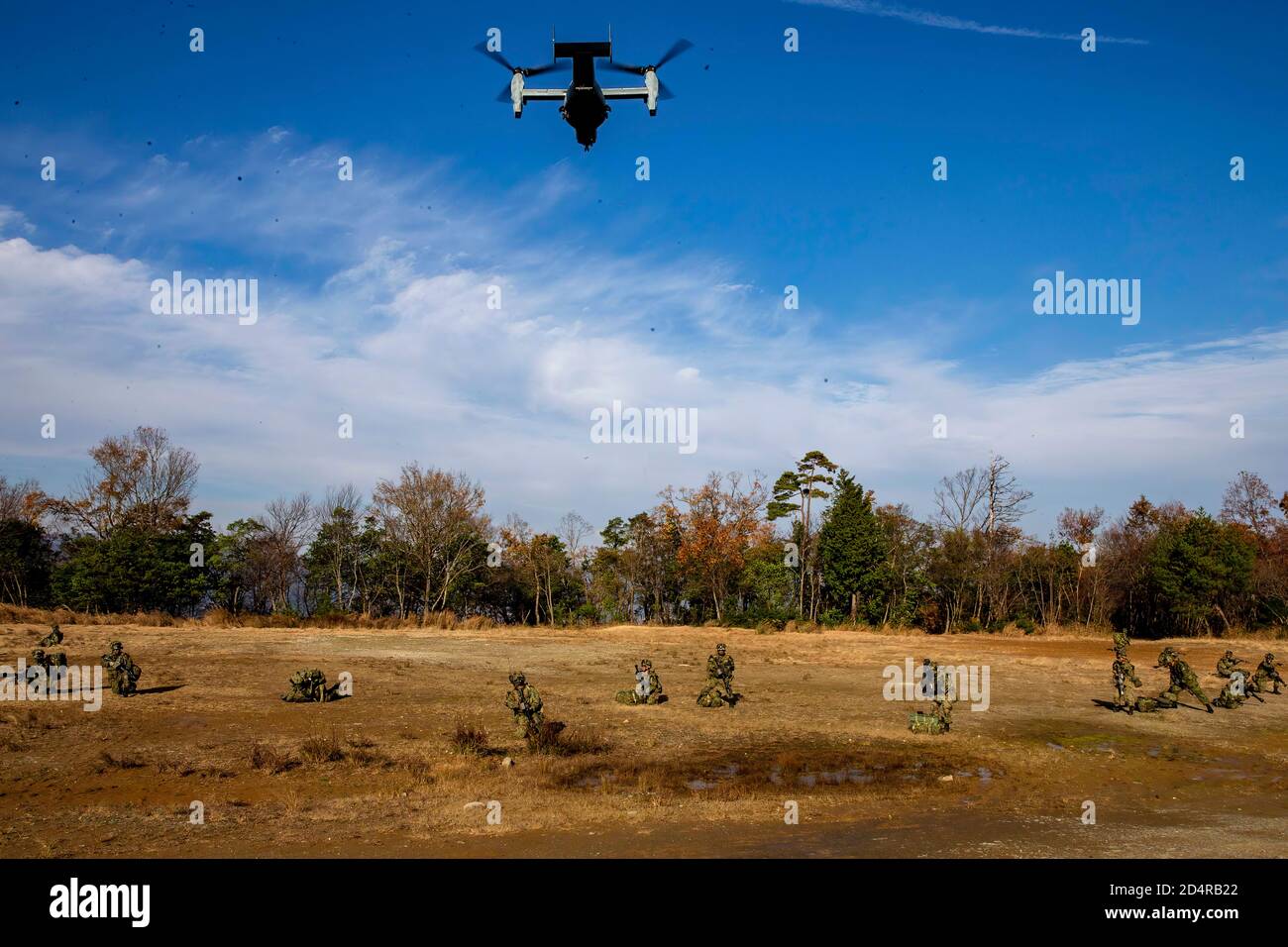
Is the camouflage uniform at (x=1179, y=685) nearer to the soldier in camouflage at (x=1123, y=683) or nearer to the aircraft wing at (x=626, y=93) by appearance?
the soldier in camouflage at (x=1123, y=683)

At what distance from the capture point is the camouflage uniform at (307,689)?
21641 mm

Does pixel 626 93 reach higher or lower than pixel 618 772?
higher

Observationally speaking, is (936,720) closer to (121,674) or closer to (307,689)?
(307,689)

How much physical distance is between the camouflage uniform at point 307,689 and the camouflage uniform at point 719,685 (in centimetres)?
1014

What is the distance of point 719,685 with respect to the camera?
76.3 feet

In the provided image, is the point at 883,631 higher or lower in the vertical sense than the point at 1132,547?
lower

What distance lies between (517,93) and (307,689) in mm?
15628

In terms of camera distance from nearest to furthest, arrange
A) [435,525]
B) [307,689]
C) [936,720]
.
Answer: [936,720], [307,689], [435,525]

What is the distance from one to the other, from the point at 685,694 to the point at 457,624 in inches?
1008

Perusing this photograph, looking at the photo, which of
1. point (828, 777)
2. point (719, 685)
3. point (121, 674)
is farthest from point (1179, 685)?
point (121, 674)
